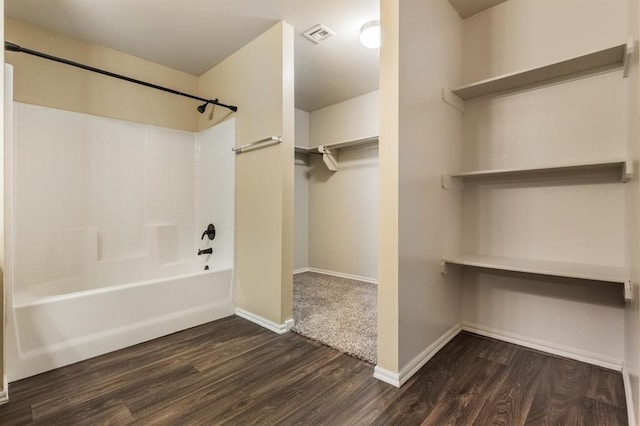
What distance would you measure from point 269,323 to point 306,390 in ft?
2.87

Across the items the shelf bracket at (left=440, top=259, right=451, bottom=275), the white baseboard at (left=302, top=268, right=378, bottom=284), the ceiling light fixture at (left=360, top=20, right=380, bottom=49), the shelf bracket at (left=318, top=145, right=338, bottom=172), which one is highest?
the ceiling light fixture at (left=360, top=20, right=380, bottom=49)

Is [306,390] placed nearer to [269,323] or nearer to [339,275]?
[269,323]

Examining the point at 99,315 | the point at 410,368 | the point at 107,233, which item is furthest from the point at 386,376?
the point at 107,233

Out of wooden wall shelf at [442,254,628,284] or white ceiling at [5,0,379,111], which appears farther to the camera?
white ceiling at [5,0,379,111]

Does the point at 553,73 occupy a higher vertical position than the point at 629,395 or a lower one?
higher

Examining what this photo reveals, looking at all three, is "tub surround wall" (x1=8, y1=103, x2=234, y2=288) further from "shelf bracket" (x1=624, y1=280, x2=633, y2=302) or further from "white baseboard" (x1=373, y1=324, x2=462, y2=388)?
"shelf bracket" (x1=624, y1=280, x2=633, y2=302)

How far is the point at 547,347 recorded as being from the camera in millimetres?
1899

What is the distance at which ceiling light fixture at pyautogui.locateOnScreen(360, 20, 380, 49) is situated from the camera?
2.23 m

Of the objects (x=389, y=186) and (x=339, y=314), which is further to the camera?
(x=339, y=314)

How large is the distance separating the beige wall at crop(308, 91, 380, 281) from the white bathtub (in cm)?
182

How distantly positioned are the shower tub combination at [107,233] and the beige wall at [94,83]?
105 mm

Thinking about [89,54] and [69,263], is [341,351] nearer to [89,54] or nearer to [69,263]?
[69,263]

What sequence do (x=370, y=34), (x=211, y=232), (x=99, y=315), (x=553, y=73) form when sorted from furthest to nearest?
(x=211, y=232), (x=370, y=34), (x=99, y=315), (x=553, y=73)

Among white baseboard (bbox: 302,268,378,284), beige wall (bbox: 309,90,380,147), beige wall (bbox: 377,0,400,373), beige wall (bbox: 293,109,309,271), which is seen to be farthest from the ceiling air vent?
white baseboard (bbox: 302,268,378,284)
